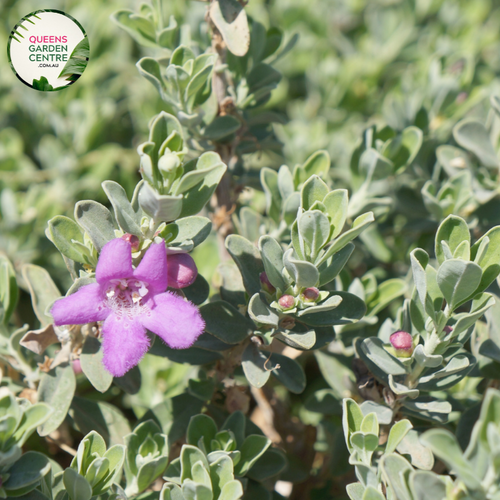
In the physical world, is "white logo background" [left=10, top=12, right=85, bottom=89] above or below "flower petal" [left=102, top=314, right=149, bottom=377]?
above

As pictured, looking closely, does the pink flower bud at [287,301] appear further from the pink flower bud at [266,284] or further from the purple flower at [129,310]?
the purple flower at [129,310]

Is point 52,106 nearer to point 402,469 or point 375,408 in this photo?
point 375,408

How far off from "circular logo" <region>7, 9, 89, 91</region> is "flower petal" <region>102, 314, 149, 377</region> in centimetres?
144

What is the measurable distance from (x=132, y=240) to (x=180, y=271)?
0.62 ft

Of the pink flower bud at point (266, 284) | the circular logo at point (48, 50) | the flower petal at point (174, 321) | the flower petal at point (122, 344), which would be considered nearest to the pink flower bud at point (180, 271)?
the flower petal at point (174, 321)

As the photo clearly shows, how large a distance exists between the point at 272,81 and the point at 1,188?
1683mm

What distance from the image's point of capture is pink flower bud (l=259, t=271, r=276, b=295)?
1.86 meters

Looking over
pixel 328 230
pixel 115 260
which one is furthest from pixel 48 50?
pixel 328 230

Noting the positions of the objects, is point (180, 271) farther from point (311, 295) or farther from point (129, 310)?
point (311, 295)

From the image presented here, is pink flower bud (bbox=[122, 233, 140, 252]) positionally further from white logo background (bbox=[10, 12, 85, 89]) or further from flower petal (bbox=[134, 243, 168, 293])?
white logo background (bbox=[10, 12, 85, 89])

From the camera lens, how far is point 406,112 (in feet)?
9.73

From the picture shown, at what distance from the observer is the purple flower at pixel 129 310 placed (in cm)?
160

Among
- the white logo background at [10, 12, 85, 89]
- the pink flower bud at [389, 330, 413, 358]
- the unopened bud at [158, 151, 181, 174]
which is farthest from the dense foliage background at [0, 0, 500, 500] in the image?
the white logo background at [10, 12, 85, 89]

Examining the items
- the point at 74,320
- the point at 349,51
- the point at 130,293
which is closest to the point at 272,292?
the point at 130,293
